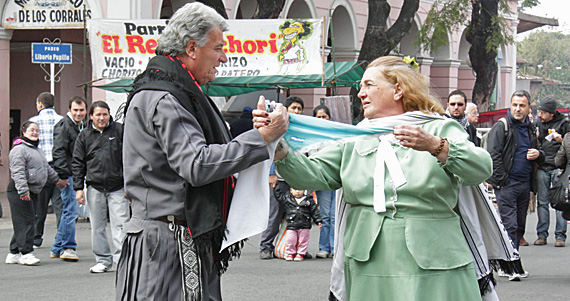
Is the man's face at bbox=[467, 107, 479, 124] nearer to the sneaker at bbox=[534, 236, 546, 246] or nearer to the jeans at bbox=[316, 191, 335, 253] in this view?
the jeans at bbox=[316, 191, 335, 253]

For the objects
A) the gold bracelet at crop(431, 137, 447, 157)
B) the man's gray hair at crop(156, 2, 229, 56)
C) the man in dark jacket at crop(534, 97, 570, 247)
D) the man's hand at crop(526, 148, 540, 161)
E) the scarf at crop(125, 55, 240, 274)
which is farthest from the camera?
the man in dark jacket at crop(534, 97, 570, 247)

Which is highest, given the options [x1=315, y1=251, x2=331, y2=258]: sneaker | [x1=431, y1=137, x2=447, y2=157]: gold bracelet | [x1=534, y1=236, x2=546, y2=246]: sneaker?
[x1=431, y1=137, x2=447, y2=157]: gold bracelet

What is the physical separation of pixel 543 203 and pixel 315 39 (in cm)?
457

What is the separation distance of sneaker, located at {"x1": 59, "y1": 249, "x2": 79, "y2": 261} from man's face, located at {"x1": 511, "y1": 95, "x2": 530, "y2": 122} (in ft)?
18.3

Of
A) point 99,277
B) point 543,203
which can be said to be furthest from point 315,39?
point 99,277

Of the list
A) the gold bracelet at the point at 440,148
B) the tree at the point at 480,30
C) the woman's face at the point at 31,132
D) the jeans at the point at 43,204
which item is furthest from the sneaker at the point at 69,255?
the tree at the point at 480,30

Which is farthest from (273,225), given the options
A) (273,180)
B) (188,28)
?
(188,28)

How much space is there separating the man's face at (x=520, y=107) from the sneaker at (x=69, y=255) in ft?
18.3

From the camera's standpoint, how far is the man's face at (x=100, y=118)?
8586mm

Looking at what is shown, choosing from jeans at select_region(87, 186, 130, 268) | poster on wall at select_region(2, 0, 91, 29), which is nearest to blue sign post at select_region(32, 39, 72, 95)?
poster on wall at select_region(2, 0, 91, 29)

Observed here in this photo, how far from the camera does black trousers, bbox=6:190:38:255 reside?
909cm

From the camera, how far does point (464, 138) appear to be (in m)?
3.72

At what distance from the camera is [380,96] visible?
3.94 m

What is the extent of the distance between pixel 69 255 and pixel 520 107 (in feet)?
18.6
